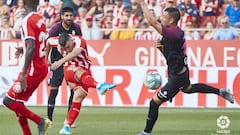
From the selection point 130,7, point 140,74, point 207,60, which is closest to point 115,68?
point 140,74

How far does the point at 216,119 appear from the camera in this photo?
1658cm

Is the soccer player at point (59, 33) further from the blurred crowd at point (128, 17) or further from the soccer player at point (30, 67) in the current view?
the blurred crowd at point (128, 17)

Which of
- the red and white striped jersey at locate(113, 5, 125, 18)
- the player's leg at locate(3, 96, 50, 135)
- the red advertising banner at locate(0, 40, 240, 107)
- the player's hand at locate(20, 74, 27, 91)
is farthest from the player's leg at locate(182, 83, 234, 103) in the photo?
the red and white striped jersey at locate(113, 5, 125, 18)

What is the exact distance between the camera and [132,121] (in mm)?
16172

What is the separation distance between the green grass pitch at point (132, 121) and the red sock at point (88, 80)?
32.7 inches

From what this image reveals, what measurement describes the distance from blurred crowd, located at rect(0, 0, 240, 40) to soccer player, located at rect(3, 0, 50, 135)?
9.00m

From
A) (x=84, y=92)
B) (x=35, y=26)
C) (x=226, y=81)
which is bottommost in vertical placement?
(x=226, y=81)

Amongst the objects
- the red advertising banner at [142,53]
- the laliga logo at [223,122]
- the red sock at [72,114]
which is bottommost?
the laliga logo at [223,122]

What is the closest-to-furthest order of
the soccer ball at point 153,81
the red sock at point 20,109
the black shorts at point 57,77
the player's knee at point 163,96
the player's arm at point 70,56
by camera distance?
the red sock at point 20,109
the player's knee at point 163,96
the player's arm at point 70,56
the soccer ball at point 153,81
the black shorts at point 57,77

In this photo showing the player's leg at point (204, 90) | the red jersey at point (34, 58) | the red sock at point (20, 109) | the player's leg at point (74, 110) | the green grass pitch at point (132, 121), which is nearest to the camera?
the red jersey at point (34, 58)

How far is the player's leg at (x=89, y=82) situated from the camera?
45.1 ft

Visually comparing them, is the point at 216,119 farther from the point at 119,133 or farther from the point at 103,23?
the point at 103,23

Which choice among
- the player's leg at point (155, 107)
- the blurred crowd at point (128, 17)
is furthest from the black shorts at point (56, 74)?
the blurred crowd at point (128, 17)

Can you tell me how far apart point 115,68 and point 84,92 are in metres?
6.42
